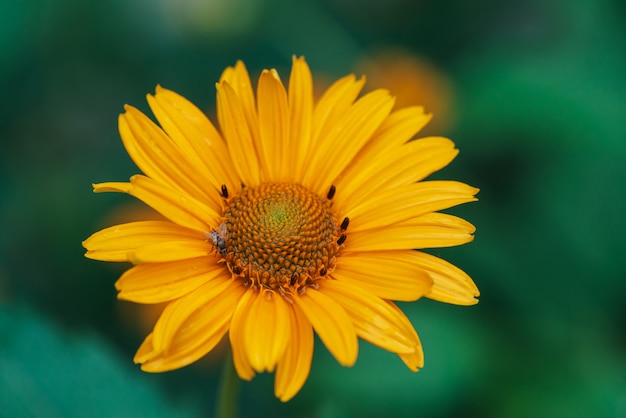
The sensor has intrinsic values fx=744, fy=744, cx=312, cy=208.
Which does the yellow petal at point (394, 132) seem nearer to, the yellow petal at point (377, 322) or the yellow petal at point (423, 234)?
the yellow petal at point (423, 234)

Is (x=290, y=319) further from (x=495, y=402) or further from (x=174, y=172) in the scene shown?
(x=495, y=402)

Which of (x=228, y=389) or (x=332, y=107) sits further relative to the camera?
(x=332, y=107)

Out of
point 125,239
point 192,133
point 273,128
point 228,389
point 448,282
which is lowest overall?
point 228,389

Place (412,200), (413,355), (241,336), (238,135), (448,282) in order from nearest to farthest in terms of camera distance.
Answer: (241,336) < (413,355) < (448,282) < (412,200) < (238,135)

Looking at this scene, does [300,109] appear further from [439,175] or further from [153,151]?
[439,175]

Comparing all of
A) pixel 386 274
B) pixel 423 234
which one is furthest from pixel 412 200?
pixel 386 274

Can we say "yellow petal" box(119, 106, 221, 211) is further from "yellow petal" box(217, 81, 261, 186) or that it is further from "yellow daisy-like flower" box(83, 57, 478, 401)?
"yellow petal" box(217, 81, 261, 186)

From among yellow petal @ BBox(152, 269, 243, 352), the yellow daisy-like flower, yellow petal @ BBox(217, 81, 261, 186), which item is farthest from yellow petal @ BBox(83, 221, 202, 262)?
yellow petal @ BBox(217, 81, 261, 186)
